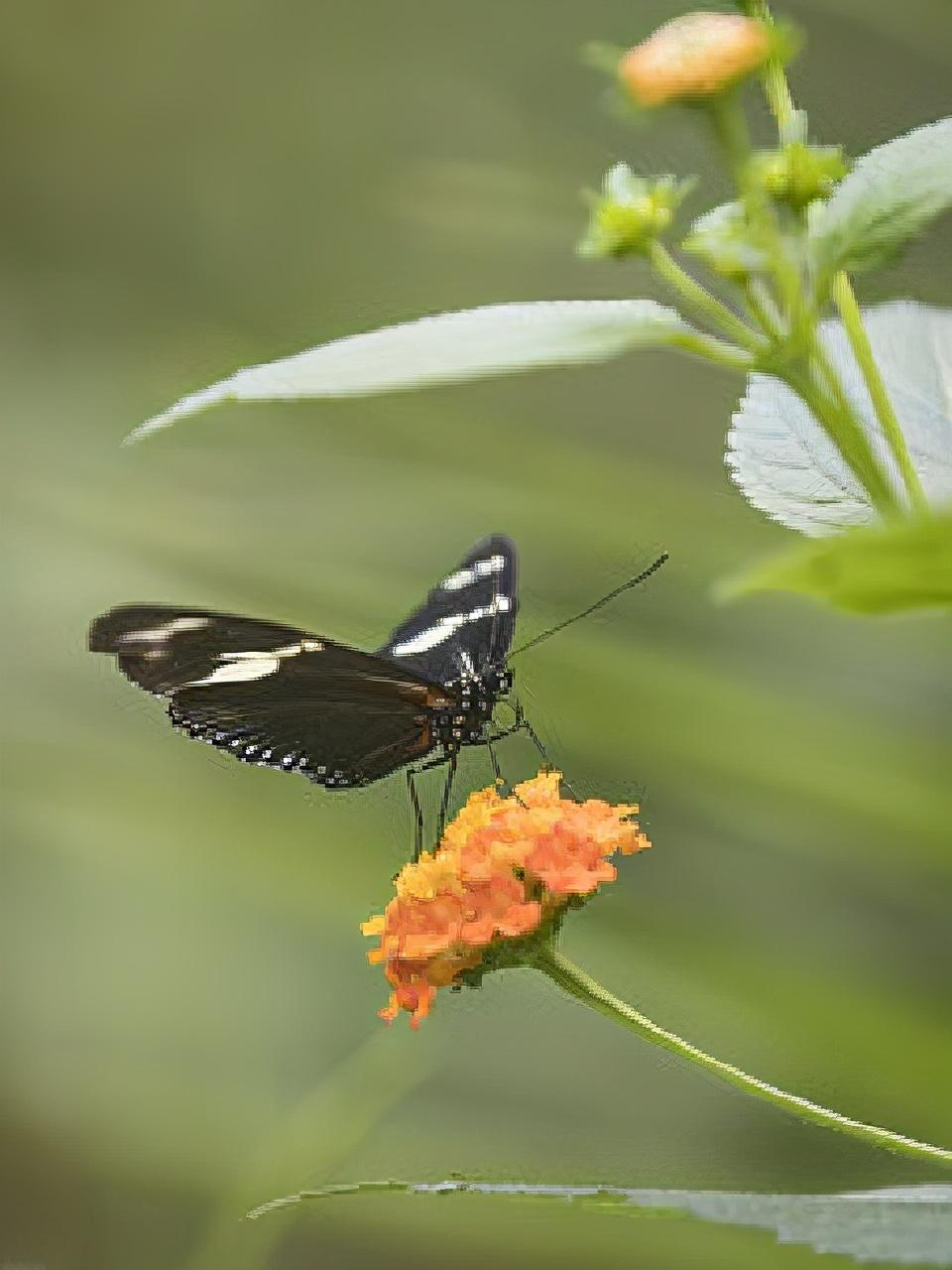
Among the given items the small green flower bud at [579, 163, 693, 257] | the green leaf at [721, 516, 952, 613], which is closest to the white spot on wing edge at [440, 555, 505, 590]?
the small green flower bud at [579, 163, 693, 257]

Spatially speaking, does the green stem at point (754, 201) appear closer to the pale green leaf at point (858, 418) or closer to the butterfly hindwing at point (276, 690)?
the pale green leaf at point (858, 418)

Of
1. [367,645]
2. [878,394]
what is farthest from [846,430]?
[367,645]

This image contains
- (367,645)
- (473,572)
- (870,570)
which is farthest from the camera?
(367,645)

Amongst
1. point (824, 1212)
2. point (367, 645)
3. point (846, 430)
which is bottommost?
point (824, 1212)

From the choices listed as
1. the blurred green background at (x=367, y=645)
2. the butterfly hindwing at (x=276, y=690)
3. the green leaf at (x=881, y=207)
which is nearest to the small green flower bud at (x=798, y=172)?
the green leaf at (x=881, y=207)

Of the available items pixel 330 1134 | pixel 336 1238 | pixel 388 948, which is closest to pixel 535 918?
pixel 388 948

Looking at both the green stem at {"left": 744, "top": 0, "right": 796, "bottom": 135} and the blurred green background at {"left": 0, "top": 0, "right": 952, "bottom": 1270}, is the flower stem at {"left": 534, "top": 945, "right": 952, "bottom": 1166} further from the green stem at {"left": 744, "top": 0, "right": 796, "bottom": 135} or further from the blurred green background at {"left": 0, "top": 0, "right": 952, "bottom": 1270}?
the blurred green background at {"left": 0, "top": 0, "right": 952, "bottom": 1270}

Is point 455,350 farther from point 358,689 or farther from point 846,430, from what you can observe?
point 358,689
